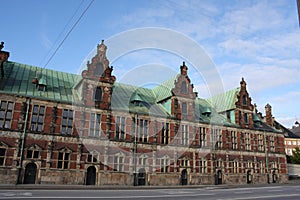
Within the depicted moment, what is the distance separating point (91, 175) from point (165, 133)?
1233 centimetres

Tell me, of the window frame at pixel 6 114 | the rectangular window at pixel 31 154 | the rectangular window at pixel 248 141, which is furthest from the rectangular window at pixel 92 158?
the rectangular window at pixel 248 141

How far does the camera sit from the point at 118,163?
3462 cm

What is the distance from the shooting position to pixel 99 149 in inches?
1330

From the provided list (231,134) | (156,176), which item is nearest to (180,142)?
(156,176)

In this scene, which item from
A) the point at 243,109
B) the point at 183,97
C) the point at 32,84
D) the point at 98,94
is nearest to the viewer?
the point at 32,84

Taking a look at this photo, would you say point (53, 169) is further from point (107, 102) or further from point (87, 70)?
point (87, 70)

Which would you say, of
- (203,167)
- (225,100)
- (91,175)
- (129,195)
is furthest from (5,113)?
(225,100)

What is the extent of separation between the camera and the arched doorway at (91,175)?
3268 centimetres

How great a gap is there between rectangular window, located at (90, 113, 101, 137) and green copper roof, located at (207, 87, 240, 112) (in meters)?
26.3

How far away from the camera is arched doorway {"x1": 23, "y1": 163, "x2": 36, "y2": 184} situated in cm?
2914

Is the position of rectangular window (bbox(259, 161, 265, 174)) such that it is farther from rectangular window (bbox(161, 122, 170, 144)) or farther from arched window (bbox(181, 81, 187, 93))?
rectangular window (bbox(161, 122, 170, 144))

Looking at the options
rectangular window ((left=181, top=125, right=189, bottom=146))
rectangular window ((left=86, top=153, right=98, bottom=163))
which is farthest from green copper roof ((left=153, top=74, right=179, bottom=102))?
rectangular window ((left=86, top=153, right=98, bottom=163))

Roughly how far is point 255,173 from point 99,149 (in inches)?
1151

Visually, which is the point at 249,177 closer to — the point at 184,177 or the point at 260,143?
the point at 260,143
